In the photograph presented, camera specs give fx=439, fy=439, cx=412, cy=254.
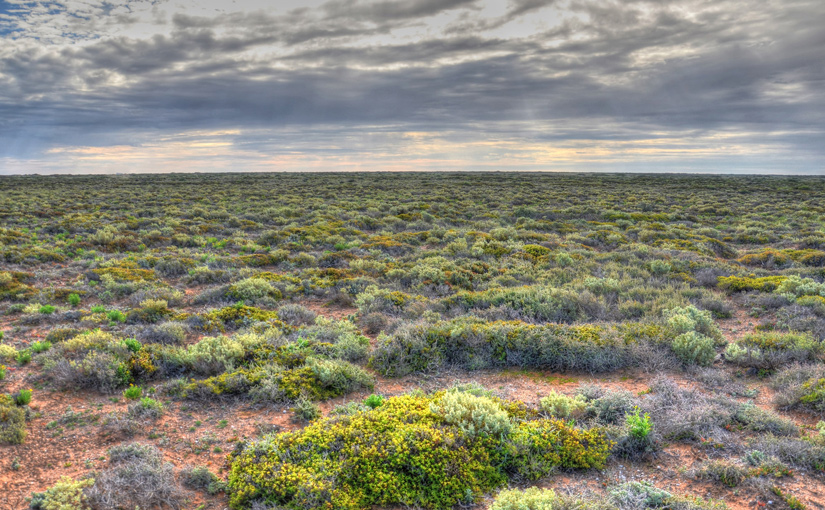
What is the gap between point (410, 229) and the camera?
2253 centimetres

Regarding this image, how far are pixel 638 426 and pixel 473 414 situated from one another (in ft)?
5.92

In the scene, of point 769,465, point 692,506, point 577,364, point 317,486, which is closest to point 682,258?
point 577,364

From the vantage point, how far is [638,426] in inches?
190

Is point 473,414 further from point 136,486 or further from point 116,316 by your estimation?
point 116,316

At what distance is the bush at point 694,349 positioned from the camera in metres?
6.85

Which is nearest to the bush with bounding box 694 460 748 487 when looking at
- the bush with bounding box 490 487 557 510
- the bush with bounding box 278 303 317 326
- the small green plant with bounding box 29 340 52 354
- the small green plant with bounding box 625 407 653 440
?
the small green plant with bounding box 625 407 653 440

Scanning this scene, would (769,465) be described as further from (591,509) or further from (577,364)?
(577,364)

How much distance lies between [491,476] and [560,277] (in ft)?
28.0

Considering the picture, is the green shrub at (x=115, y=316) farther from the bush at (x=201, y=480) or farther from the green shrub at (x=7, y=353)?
the bush at (x=201, y=480)

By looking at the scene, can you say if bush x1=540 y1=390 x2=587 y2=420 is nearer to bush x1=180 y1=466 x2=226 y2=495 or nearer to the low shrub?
the low shrub

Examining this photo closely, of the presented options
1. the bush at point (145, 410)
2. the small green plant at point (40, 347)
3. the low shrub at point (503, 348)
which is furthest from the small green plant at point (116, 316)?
the low shrub at point (503, 348)

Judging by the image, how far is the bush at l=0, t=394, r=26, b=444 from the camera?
4.79 meters

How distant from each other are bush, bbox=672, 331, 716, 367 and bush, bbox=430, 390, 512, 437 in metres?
3.65

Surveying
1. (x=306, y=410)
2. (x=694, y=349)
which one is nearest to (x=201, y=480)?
(x=306, y=410)
